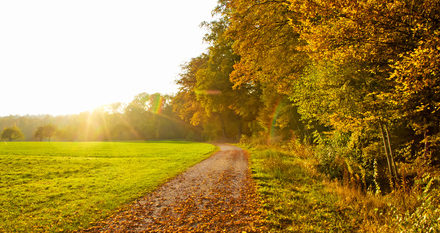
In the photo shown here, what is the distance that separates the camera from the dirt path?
469cm

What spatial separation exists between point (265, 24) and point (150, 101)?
2650 inches

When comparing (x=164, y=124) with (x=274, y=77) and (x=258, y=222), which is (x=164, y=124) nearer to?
(x=274, y=77)

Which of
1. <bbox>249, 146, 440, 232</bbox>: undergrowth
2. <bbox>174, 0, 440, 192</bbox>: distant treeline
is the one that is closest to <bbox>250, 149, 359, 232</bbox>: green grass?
<bbox>249, 146, 440, 232</bbox>: undergrowth

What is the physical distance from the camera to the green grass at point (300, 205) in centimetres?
468

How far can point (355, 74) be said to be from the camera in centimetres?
757

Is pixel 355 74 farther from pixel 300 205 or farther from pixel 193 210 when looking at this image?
pixel 193 210

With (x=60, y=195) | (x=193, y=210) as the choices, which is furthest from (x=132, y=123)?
(x=193, y=210)

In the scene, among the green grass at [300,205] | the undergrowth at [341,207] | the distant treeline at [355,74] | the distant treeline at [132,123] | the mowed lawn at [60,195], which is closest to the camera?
the undergrowth at [341,207]

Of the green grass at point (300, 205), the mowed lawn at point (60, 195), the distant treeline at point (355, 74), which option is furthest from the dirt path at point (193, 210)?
the distant treeline at point (355, 74)

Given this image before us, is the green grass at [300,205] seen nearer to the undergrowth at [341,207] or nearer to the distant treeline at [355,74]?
the undergrowth at [341,207]

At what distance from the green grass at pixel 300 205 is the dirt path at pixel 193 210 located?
18.4 inches

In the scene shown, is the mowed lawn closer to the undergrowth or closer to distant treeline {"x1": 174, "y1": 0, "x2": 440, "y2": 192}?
the undergrowth

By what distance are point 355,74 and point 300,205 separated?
197 inches

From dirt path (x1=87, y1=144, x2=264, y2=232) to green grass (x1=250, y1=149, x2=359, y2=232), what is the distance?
469 mm
